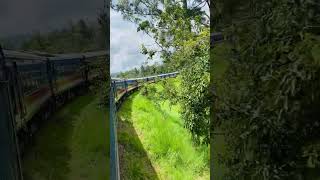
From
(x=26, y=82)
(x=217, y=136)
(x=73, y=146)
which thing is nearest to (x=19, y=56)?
(x=26, y=82)

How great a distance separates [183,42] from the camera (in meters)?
3.93

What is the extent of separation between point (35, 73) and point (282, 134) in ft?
5.51

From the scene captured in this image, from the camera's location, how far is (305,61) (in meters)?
1.96

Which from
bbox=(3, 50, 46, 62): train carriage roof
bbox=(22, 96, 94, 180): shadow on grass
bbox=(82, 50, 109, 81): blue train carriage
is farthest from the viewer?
bbox=(82, 50, 109, 81): blue train carriage

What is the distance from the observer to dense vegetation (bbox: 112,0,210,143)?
3871mm

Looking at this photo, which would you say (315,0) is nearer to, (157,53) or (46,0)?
(46,0)

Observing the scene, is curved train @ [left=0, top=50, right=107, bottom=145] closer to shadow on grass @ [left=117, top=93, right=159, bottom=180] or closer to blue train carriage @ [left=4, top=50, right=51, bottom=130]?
blue train carriage @ [left=4, top=50, right=51, bottom=130]

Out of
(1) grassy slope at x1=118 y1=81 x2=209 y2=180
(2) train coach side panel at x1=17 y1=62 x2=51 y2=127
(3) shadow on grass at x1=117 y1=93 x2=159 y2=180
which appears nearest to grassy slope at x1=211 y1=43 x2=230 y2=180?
(1) grassy slope at x1=118 y1=81 x2=209 y2=180

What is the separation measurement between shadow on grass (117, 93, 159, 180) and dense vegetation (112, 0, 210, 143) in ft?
1.47

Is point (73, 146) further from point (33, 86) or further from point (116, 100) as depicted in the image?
point (116, 100)

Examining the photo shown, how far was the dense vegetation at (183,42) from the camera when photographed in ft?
12.7

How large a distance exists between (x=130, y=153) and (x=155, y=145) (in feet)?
0.77

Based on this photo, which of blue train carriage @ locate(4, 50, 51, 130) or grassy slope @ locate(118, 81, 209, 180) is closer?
blue train carriage @ locate(4, 50, 51, 130)

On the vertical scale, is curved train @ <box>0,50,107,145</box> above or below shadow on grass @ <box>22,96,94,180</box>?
above
